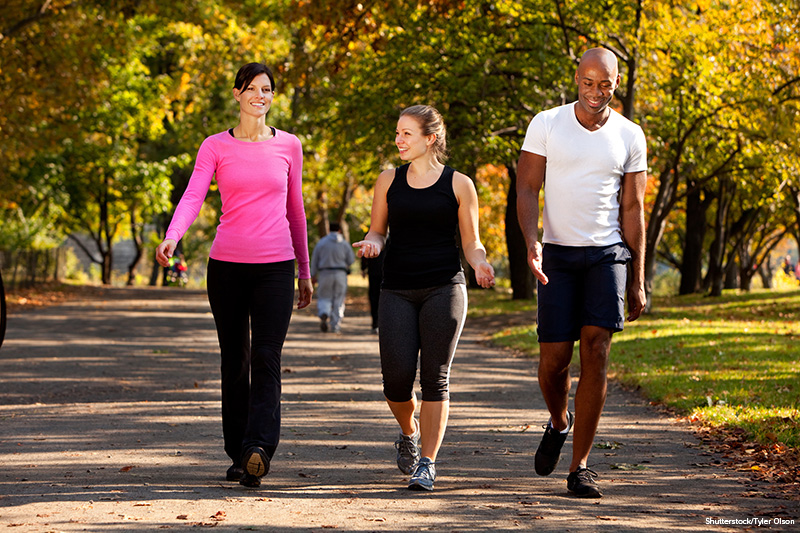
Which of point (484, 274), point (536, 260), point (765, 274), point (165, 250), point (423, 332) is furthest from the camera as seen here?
point (765, 274)

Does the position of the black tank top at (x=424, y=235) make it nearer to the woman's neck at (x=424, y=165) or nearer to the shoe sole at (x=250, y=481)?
the woman's neck at (x=424, y=165)

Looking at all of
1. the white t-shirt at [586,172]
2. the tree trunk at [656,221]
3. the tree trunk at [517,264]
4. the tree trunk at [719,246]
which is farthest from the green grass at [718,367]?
the tree trunk at [719,246]

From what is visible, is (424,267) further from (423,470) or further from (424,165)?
(423,470)

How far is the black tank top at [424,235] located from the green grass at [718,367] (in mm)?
2871

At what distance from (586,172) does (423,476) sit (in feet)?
5.82

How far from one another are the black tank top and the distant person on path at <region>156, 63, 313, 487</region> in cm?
58

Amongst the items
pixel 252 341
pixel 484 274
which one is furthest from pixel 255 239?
pixel 484 274

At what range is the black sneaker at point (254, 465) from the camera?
5.71m

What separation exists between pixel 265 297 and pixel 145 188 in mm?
36484

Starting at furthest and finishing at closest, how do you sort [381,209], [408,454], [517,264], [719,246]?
[719,246] → [517,264] → [408,454] → [381,209]

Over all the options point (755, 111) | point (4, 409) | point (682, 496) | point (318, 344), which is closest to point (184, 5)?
point (318, 344)

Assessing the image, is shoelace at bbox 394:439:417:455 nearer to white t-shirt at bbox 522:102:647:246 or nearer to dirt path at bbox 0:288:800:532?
dirt path at bbox 0:288:800:532

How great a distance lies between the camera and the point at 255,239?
19.6 ft

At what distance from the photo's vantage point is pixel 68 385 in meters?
11.3
